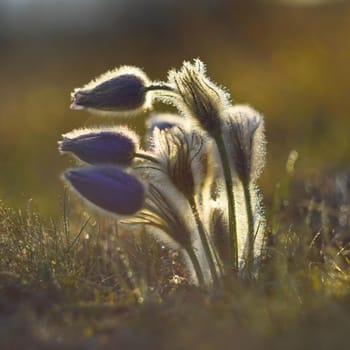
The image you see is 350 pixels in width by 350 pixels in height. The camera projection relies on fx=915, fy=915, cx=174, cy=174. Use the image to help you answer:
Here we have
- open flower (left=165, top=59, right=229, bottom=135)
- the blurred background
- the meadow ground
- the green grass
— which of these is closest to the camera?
the green grass

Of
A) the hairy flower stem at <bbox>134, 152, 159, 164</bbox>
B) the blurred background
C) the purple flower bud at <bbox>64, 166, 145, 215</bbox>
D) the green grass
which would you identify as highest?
the blurred background

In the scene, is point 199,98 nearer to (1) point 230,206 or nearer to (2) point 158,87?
(2) point 158,87

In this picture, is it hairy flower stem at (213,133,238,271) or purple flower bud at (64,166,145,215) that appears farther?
hairy flower stem at (213,133,238,271)

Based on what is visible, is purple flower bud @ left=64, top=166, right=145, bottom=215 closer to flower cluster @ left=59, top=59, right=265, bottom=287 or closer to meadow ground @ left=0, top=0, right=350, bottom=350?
flower cluster @ left=59, top=59, right=265, bottom=287

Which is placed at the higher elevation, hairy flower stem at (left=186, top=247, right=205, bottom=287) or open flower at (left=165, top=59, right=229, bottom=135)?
open flower at (left=165, top=59, right=229, bottom=135)

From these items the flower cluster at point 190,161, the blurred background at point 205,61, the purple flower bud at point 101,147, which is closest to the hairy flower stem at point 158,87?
the flower cluster at point 190,161

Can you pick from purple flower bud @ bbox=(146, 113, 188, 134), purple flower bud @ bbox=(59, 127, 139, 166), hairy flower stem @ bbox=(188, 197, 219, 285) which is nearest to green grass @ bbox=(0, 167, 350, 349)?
hairy flower stem @ bbox=(188, 197, 219, 285)

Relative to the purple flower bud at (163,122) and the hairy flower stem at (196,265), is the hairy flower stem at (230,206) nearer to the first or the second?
the hairy flower stem at (196,265)
